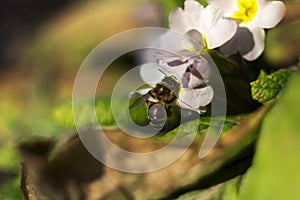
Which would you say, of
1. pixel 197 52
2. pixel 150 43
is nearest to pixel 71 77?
pixel 150 43

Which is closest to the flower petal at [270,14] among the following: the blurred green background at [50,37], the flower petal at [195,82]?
the flower petal at [195,82]

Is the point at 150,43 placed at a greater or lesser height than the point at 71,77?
greater

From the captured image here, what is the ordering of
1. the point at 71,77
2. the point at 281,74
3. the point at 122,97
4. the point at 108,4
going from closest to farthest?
the point at 281,74 → the point at 122,97 → the point at 71,77 → the point at 108,4

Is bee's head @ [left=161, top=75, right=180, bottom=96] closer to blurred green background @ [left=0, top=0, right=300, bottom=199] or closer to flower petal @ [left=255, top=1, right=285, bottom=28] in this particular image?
flower petal @ [left=255, top=1, right=285, bottom=28]

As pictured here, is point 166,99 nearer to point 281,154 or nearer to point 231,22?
point 231,22

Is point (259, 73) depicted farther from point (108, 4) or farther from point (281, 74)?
point (108, 4)

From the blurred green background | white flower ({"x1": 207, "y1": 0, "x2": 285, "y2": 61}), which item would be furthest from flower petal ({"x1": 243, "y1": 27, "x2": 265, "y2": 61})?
the blurred green background
